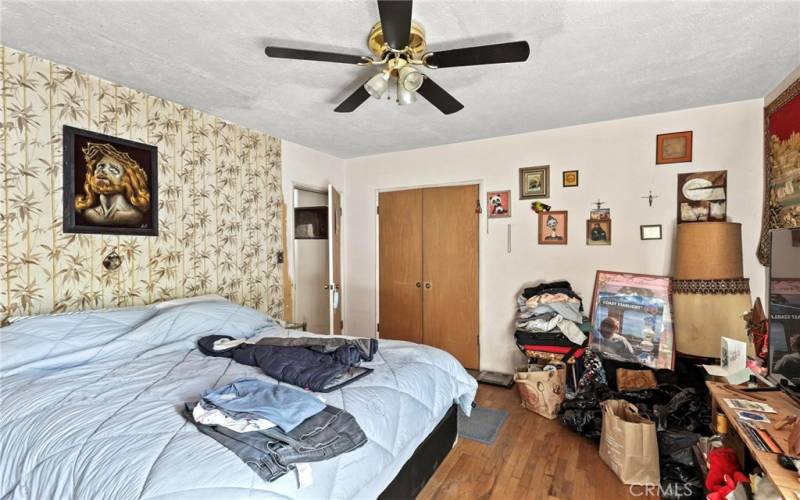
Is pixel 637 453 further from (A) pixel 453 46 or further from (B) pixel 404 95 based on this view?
(A) pixel 453 46

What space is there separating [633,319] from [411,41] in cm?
269

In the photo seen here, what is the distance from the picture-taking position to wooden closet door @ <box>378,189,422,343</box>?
4.05 metres

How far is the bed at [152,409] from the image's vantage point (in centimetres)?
100

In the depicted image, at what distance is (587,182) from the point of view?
10.5 ft

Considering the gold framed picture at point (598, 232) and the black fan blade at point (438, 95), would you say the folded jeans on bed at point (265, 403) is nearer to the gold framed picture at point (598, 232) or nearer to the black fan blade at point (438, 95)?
the black fan blade at point (438, 95)

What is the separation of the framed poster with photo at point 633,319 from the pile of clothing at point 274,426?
2.54 metres

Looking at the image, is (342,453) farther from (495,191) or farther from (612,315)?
(495,191)

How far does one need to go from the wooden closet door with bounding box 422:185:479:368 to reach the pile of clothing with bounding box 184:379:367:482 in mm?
2658

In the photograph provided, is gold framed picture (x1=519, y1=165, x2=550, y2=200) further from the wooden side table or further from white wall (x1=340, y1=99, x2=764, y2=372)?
the wooden side table

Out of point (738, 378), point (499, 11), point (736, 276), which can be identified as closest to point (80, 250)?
point (499, 11)

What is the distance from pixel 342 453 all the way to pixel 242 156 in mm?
2817

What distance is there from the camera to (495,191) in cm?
361


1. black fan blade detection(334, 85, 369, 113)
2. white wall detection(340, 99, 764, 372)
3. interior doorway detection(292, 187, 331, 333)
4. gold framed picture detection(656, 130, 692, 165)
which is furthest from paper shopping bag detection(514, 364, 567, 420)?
interior doorway detection(292, 187, 331, 333)

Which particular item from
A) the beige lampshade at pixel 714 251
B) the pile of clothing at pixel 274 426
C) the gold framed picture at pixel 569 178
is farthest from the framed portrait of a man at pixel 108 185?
the beige lampshade at pixel 714 251
